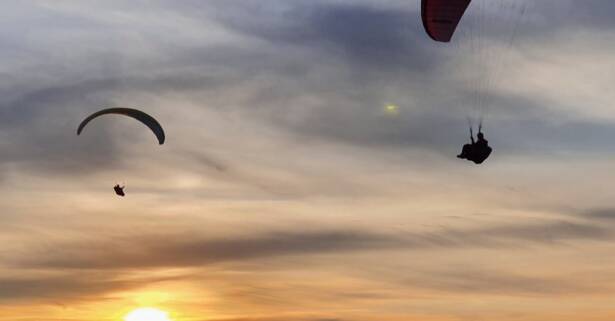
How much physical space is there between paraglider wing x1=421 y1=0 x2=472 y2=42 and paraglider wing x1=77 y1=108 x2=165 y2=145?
19.0 m

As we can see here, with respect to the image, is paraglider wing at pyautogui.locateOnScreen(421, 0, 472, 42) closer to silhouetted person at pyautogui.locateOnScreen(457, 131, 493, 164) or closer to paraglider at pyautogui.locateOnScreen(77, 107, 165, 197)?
silhouetted person at pyautogui.locateOnScreen(457, 131, 493, 164)

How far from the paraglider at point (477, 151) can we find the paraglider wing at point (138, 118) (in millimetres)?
19330

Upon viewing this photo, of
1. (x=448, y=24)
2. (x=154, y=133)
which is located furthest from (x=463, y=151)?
(x=154, y=133)

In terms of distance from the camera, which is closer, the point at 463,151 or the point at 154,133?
the point at 463,151

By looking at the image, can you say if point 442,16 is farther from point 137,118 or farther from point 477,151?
point 137,118

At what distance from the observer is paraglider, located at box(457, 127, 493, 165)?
235 ft

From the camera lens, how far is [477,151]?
71562 millimetres

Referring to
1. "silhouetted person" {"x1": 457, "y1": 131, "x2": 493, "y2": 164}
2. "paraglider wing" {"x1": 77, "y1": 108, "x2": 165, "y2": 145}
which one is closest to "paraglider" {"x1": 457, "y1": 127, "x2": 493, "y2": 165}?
"silhouetted person" {"x1": 457, "y1": 131, "x2": 493, "y2": 164}

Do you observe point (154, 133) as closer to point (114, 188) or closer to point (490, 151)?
point (114, 188)

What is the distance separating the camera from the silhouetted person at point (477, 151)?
71500 mm

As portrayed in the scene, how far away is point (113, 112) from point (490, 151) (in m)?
22.6

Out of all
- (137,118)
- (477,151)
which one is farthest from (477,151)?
(137,118)

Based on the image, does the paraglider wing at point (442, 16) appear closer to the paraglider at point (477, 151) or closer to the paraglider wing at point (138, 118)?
the paraglider at point (477, 151)

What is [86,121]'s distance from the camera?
263 feet
